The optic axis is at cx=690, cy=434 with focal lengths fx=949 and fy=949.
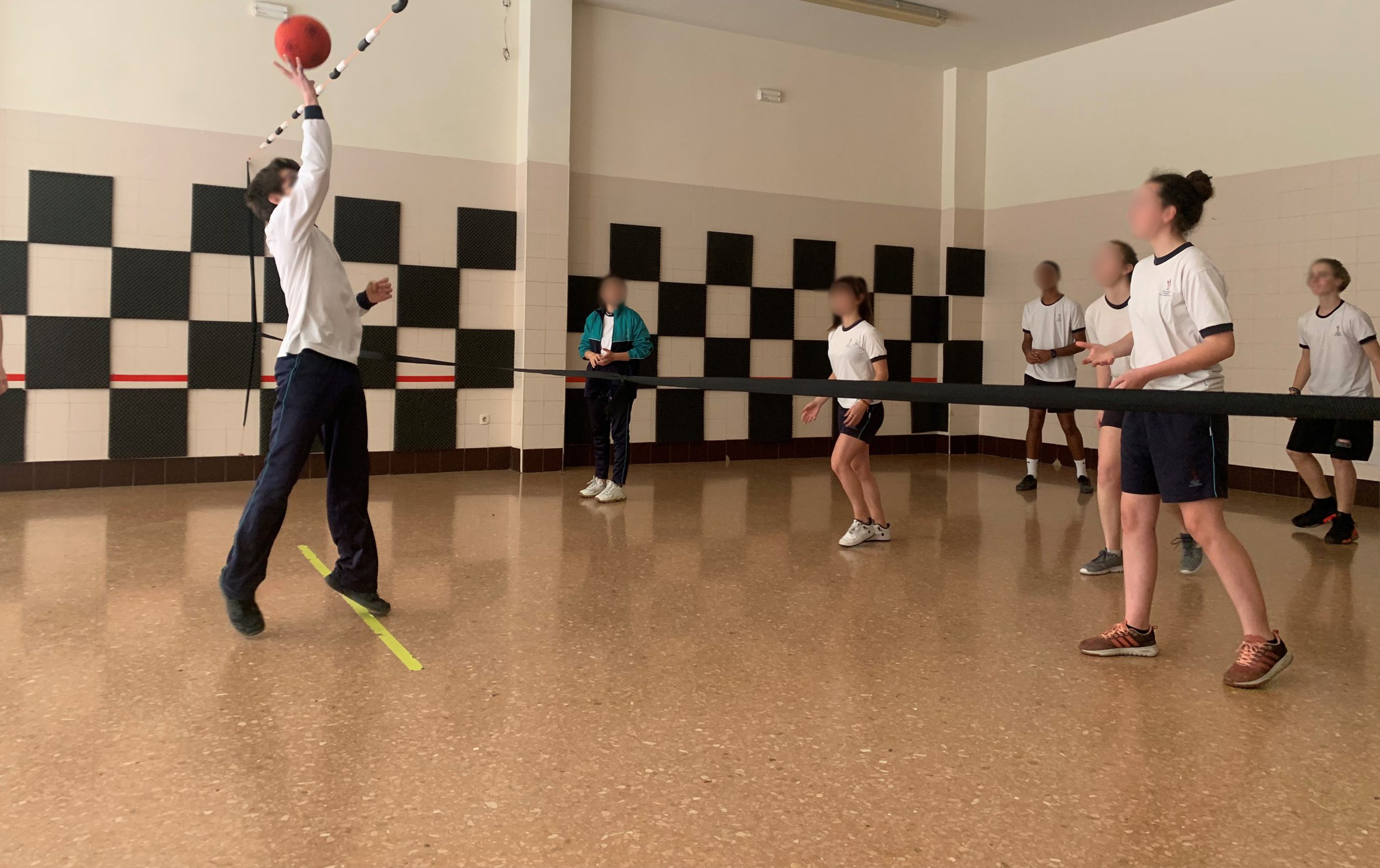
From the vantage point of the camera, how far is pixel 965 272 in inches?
317

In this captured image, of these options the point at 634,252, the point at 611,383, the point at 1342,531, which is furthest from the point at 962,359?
the point at 1342,531

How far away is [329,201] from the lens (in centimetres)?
591

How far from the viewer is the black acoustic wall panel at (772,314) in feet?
24.2

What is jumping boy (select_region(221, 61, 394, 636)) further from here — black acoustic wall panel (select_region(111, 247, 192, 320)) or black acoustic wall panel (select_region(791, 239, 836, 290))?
black acoustic wall panel (select_region(791, 239, 836, 290))

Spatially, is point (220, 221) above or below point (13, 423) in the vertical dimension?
above

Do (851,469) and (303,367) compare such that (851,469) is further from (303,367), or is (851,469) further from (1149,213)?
(303,367)

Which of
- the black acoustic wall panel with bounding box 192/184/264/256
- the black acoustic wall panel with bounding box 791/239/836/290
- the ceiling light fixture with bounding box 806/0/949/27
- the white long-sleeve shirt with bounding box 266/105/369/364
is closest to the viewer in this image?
the white long-sleeve shirt with bounding box 266/105/369/364

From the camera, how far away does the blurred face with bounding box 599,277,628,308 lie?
5535 millimetres

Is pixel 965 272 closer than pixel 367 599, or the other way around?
pixel 367 599

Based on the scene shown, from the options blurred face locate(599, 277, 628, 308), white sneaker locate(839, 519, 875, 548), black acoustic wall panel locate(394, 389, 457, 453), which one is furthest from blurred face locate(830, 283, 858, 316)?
black acoustic wall panel locate(394, 389, 457, 453)

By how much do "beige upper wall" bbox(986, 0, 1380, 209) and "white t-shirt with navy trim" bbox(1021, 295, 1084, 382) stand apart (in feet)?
5.27

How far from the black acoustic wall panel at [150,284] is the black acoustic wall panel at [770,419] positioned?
3930mm

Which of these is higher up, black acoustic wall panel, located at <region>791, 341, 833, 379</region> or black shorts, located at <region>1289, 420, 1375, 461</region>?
black acoustic wall panel, located at <region>791, 341, 833, 379</region>

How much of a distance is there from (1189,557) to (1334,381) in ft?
5.16
